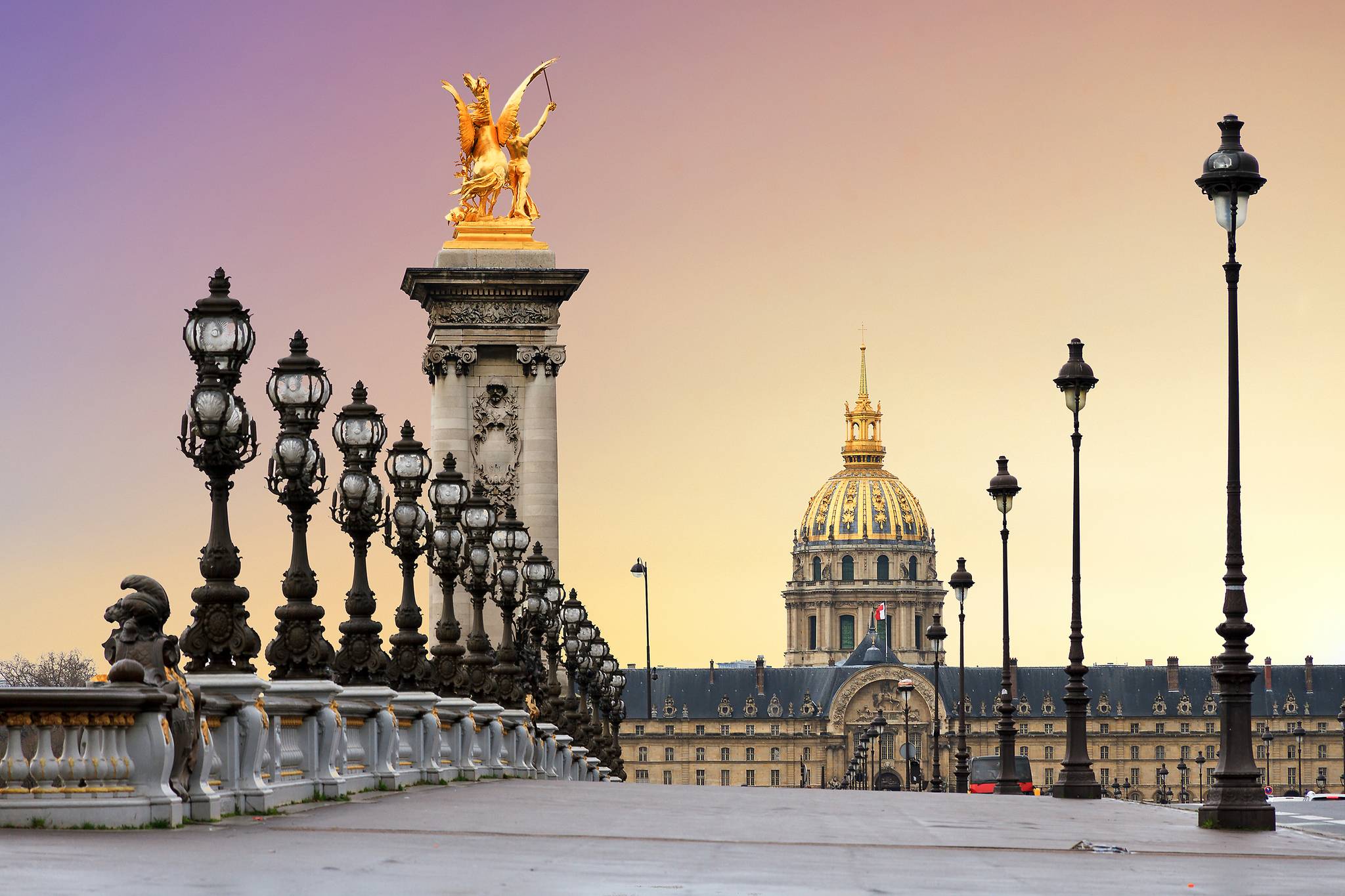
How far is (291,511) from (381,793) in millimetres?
3555

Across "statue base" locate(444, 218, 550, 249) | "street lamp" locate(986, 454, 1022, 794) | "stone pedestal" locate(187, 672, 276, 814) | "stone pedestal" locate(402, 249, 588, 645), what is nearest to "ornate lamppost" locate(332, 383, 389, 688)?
"stone pedestal" locate(187, 672, 276, 814)

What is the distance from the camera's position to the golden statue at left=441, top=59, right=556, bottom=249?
89625 millimetres

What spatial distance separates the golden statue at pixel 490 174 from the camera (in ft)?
294

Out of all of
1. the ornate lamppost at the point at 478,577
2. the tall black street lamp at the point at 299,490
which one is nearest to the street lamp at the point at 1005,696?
the ornate lamppost at the point at 478,577

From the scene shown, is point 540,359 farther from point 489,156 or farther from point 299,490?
point 299,490

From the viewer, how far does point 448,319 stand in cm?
8712

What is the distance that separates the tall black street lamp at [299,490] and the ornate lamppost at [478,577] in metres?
12.8

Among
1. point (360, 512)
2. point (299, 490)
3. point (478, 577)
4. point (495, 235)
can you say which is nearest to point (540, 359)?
point (495, 235)

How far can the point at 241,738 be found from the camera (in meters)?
23.5

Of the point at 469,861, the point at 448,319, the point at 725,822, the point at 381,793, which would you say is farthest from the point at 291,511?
the point at 448,319

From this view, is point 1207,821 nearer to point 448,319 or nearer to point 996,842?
point 996,842

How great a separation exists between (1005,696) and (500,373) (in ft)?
→ 96.2

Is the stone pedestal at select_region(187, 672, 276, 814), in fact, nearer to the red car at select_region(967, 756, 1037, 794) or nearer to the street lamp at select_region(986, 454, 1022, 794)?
the street lamp at select_region(986, 454, 1022, 794)

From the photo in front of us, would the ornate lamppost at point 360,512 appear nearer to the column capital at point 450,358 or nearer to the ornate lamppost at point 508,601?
the ornate lamppost at point 508,601
